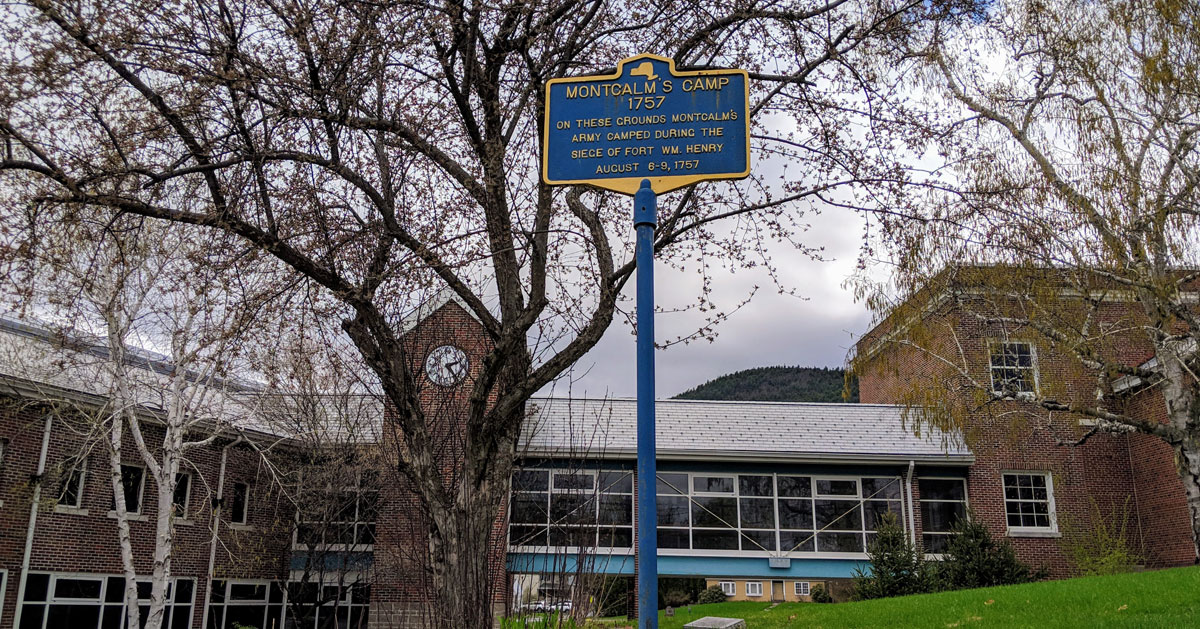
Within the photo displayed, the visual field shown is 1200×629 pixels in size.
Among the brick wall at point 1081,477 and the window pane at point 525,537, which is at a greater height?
the brick wall at point 1081,477

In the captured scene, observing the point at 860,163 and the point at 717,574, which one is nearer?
the point at 860,163

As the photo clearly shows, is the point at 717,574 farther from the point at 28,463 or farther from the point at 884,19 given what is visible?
the point at 884,19

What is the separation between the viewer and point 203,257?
780 cm

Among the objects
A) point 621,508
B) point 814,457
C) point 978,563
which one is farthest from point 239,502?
point 978,563

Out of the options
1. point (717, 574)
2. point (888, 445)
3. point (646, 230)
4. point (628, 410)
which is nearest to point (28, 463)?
point (628, 410)

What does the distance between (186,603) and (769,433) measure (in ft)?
52.8

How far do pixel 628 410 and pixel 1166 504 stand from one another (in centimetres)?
1407

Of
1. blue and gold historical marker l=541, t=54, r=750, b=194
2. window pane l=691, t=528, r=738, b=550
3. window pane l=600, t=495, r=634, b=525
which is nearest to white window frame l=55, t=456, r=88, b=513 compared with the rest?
window pane l=600, t=495, r=634, b=525

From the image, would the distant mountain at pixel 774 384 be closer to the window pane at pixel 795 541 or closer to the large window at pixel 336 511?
the window pane at pixel 795 541

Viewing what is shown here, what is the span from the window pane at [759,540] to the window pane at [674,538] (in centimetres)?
162

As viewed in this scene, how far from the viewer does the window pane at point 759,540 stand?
24.3 metres

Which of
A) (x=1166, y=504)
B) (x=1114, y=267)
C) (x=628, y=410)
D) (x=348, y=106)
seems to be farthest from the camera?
(x=628, y=410)

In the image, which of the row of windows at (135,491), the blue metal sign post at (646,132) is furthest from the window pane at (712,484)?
the blue metal sign post at (646,132)

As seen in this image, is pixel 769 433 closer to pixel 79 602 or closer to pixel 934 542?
pixel 934 542
